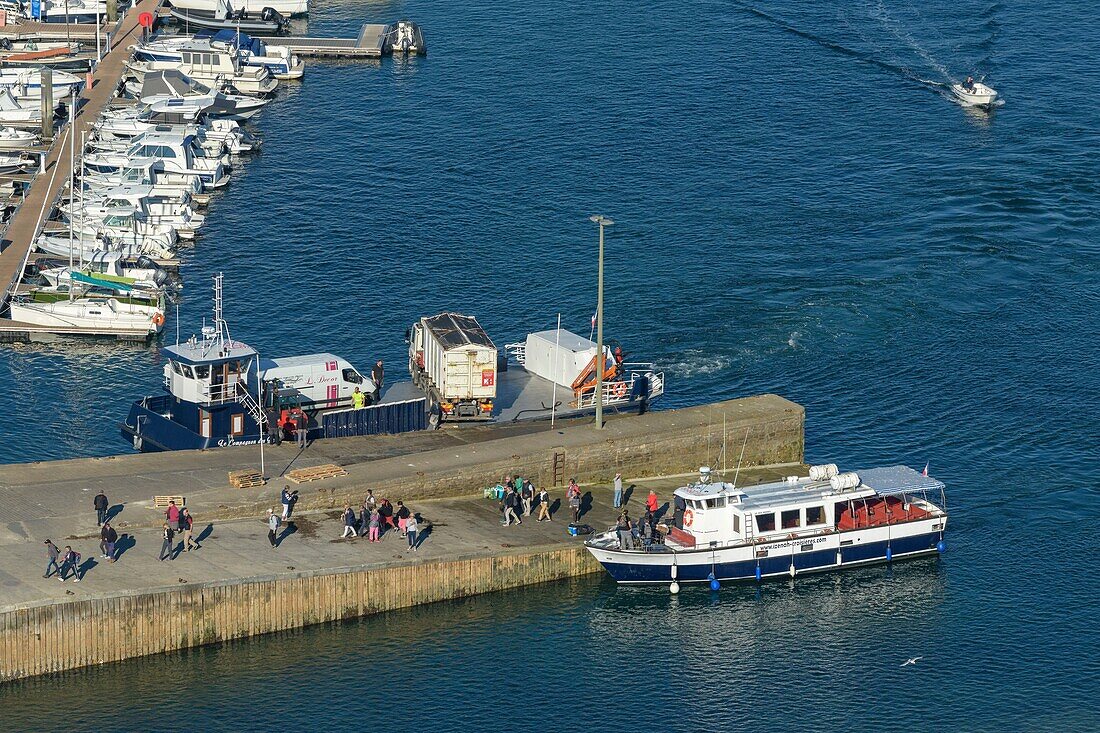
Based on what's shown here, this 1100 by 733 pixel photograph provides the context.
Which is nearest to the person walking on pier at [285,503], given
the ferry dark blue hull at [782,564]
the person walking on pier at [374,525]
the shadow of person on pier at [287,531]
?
the shadow of person on pier at [287,531]

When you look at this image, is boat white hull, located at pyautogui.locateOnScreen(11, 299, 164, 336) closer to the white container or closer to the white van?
the white van

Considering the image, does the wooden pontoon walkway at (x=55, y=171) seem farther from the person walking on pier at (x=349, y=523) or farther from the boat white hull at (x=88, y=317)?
the person walking on pier at (x=349, y=523)

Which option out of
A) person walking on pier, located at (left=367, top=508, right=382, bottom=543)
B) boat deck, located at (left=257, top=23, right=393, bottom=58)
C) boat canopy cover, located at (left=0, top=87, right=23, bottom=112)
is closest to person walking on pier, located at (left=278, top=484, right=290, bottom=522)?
person walking on pier, located at (left=367, top=508, right=382, bottom=543)

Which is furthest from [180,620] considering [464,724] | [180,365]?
[180,365]

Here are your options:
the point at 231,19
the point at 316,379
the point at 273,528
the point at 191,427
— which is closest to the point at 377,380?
the point at 316,379

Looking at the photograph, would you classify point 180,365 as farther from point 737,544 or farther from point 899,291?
point 899,291

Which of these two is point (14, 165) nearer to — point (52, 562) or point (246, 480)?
point (246, 480)

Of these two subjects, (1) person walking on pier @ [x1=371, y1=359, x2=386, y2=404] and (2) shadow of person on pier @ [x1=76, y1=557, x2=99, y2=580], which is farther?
(1) person walking on pier @ [x1=371, y1=359, x2=386, y2=404]
